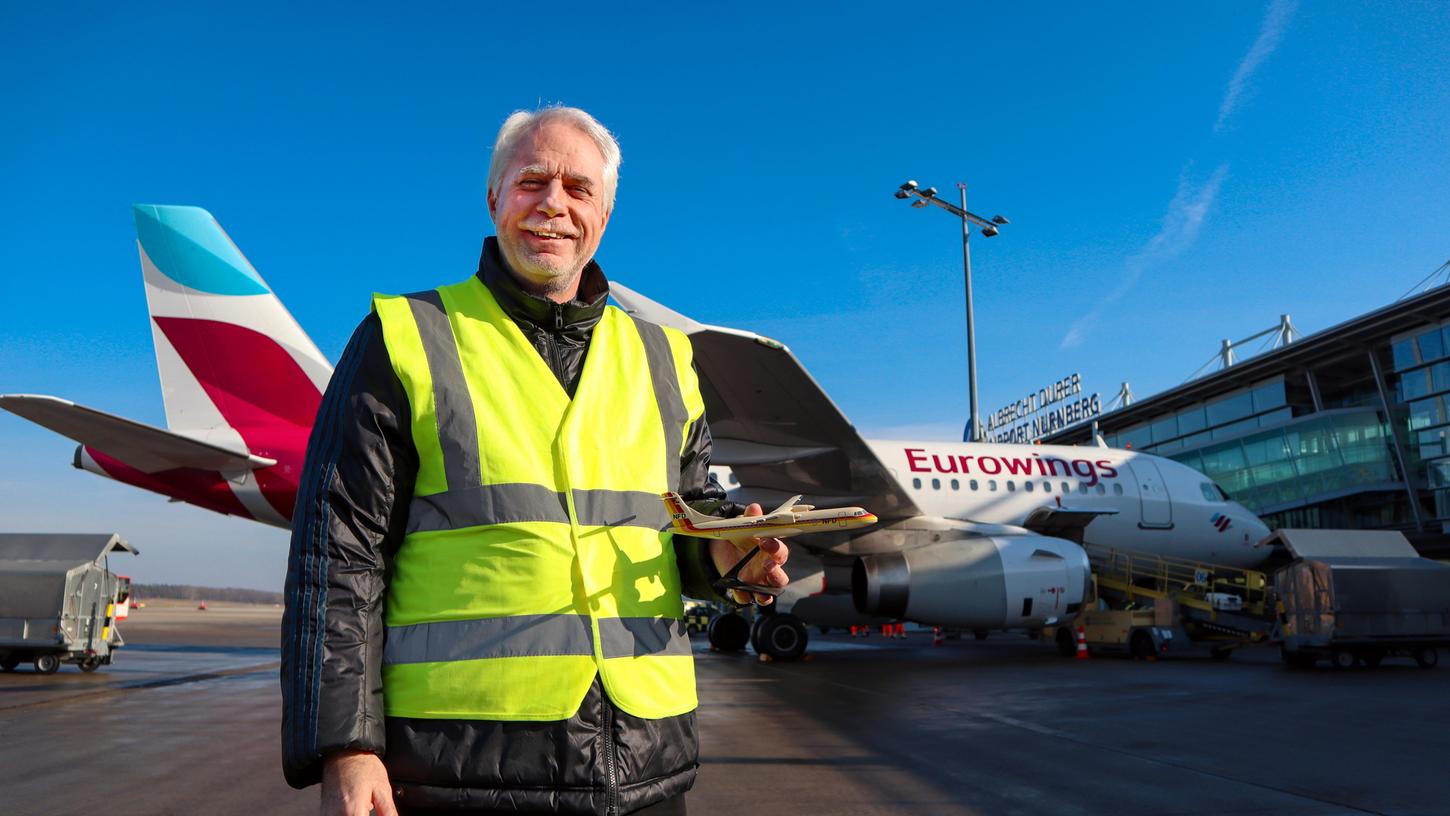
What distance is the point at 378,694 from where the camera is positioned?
1666 mm

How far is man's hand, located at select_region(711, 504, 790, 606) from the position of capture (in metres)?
1.83

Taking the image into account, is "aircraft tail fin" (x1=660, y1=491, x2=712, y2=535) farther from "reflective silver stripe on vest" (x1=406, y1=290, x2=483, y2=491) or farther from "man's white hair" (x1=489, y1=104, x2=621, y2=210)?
"man's white hair" (x1=489, y1=104, x2=621, y2=210)

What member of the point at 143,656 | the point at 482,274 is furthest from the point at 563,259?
the point at 143,656

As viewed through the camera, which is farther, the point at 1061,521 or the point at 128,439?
the point at 1061,521

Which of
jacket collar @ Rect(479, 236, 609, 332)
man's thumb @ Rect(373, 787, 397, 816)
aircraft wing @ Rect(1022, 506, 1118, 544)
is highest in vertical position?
aircraft wing @ Rect(1022, 506, 1118, 544)

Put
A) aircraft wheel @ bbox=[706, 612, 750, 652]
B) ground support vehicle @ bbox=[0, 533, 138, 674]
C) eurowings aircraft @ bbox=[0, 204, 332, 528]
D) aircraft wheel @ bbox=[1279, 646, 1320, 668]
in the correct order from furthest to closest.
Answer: aircraft wheel @ bbox=[706, 612, 750, 652] → aircraft wheel @ bbox=[1279, 646, 1320, 668] → ground support vehicle @ bbox=[0, 533, 138, 674] → eurowings aircraft @ bbox=[0, 204, 332, 528]

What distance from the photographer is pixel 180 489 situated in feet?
39.5

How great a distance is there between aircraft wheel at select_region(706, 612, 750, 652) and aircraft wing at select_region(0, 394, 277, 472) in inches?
351

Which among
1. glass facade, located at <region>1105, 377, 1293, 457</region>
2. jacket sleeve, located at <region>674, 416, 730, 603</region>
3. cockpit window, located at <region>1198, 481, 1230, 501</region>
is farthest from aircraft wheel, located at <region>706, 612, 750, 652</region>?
glass facade, located at <region>1105, 377, 1293, 457</region>

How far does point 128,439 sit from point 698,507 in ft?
36.1

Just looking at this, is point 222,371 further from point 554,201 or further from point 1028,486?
point 1028,486

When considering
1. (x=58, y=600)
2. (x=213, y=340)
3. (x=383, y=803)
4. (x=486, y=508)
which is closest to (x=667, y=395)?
(x=486, y=508)

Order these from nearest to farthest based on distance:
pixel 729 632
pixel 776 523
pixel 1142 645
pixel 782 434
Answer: pixel 776 523 < pixel 782 434 < pixel 1142 645 < pixel 729 632

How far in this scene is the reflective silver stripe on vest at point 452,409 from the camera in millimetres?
1779
